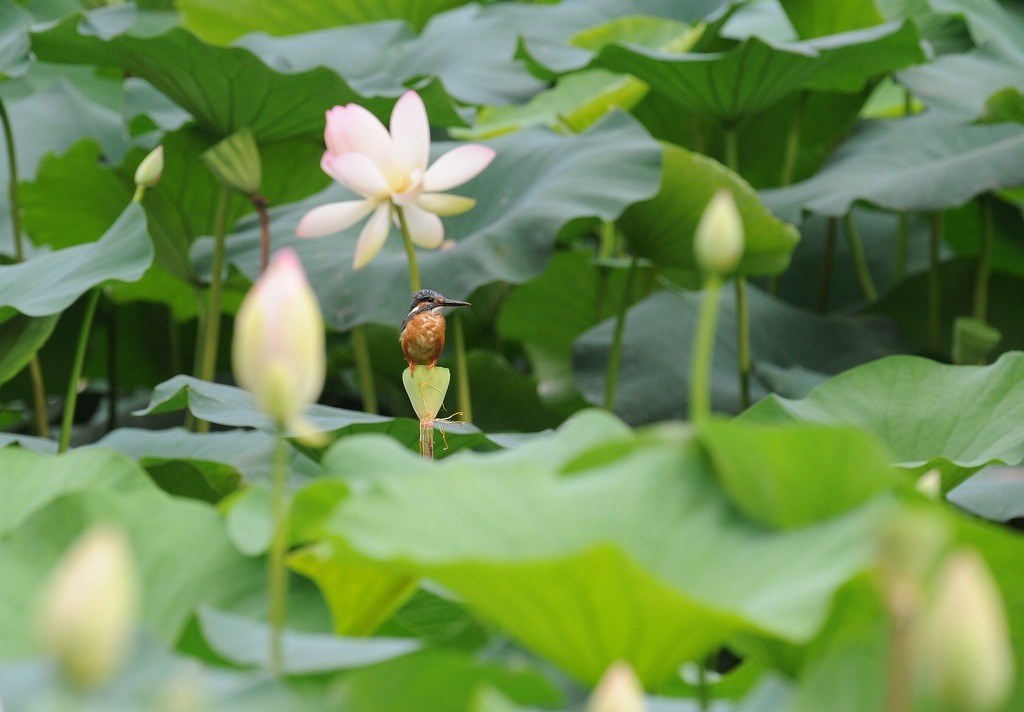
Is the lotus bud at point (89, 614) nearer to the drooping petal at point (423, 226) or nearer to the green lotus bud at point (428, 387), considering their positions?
the green lotus bud at point (428, 387)

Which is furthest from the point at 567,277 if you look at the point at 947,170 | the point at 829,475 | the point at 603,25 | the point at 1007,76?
the point at 829,475

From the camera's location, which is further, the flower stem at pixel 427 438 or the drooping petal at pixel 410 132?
the drooping petal at pixel 410 132

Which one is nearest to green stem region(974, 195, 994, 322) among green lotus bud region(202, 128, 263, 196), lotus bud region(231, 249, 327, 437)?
green lotus bud region(202, 128, 263, 196)

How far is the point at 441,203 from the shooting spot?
35.9 inches

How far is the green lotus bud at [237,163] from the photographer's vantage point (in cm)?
128

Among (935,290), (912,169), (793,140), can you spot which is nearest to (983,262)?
(935,290)

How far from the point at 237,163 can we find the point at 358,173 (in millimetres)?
490

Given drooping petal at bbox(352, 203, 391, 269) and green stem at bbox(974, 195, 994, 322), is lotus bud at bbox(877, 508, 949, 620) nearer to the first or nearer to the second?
drooping petal at bbox(352, 203, 391, 269)

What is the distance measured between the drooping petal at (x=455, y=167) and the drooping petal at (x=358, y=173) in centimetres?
3

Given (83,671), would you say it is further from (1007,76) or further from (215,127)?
(1007,76)

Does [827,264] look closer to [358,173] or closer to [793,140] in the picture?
[793,140]

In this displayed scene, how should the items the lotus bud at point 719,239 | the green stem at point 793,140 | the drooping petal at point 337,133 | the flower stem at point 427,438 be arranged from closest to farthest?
the lotus bud at point 719,239
the flower stem at point 427,438
the drooping petal at point 337,133
the green stem at point 793,140

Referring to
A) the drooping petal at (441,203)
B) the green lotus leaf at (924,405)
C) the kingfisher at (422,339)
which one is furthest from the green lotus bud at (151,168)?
the green lotus leaf at (924,405)

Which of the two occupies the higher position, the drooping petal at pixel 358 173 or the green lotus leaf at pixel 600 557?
the green lotus leaf at pixel 600 557
